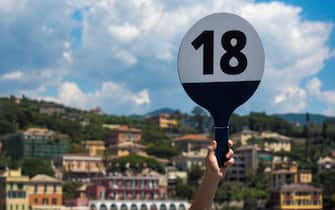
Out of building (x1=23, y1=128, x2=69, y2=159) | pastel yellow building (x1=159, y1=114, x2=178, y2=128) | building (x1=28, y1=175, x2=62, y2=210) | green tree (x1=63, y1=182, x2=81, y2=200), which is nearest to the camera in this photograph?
building (x1=28, y1=175, x2=62, y2=210)

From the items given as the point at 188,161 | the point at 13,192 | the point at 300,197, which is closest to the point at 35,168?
the point at 13,192

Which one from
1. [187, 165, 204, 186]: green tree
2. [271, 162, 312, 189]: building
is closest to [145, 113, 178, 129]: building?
[187, 165, 204, 186]: green tree

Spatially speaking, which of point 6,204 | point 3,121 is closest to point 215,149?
point 6,204

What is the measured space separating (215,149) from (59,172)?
84851 mm

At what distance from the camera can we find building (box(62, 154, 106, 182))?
88844 mm

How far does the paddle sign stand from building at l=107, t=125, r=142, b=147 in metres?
106

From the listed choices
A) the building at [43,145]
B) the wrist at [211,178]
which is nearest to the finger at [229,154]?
the wrist at [211,178]

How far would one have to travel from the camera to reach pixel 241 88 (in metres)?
3.18

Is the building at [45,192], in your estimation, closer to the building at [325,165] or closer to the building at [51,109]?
the building at [325,165]

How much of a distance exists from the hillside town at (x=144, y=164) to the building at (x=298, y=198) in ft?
0.28

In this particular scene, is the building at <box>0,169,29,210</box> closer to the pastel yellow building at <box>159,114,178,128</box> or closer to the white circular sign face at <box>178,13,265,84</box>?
the white circular sign face at <box>178,13,265,84</box>

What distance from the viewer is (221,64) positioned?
3.22 m

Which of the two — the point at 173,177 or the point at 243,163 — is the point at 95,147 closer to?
the point at 243,163

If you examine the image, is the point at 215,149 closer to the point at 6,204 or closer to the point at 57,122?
the point at 6,204
